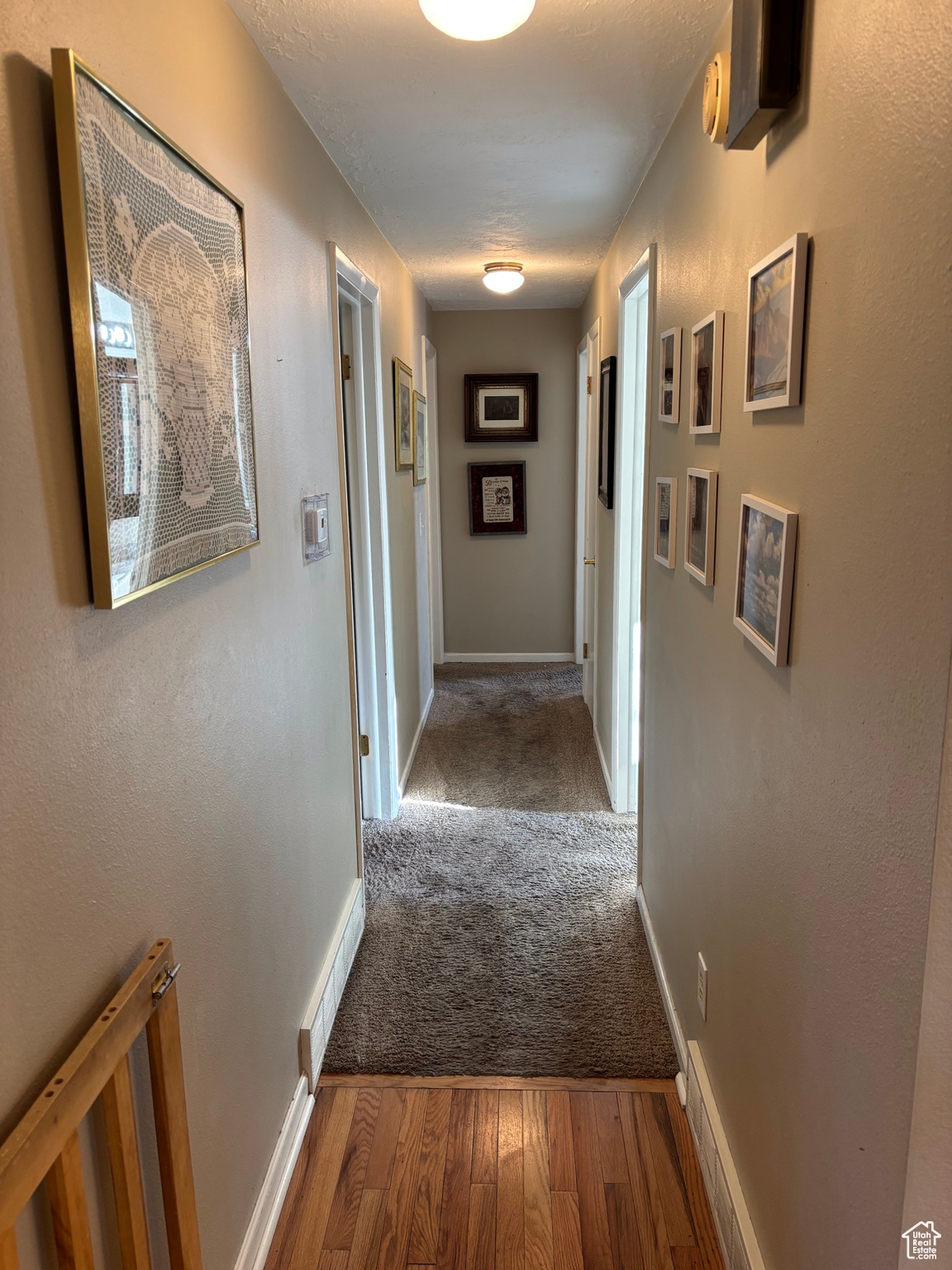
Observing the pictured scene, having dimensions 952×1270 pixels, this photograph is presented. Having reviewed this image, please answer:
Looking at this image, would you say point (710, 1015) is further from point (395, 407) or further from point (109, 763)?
point (395, 407)

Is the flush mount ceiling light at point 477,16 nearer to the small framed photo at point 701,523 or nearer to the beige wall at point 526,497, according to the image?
Answer: the small framed photo at point 701,523

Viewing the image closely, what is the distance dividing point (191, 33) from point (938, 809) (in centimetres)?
151

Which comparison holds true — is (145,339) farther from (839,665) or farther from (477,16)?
(839,665)

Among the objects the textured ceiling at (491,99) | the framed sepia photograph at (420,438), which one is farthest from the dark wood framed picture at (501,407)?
the textured ceiling at (491,99)

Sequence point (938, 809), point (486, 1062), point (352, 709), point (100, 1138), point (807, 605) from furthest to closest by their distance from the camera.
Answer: point (352, 709)
point (486, 1062)
point (807, 605)
point (100, 1138)
point (938, 809)

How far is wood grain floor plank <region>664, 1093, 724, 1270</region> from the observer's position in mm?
1606

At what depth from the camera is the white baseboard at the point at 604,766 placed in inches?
142

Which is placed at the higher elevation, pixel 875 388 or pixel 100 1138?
pixel 875 388

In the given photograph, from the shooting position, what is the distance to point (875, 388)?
3.01 ft

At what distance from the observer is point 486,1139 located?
1903 millimetres

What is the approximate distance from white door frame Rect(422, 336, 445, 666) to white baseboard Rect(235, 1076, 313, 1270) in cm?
339

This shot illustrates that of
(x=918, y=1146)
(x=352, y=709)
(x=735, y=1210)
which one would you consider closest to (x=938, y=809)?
(x=918, y=1146)

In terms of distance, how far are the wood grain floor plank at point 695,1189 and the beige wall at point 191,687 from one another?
86 cm

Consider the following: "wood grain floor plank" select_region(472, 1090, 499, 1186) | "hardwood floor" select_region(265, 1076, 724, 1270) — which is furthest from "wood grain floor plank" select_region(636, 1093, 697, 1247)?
"wood grain floor plank" select_region(472, 1090, 499, 1186)
